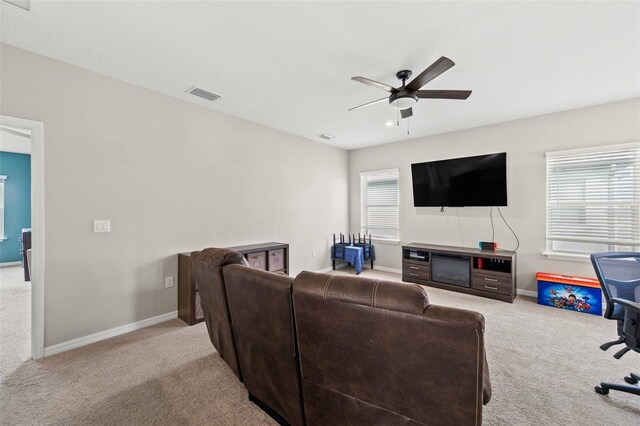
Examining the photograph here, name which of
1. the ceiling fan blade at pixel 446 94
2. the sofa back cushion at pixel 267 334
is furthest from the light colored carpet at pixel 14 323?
the ceiling fan blade at pixel 446 94

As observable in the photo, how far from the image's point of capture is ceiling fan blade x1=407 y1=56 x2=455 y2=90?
2.08 m

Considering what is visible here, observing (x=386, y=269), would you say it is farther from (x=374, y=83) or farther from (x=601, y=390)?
(x=374, y=83)

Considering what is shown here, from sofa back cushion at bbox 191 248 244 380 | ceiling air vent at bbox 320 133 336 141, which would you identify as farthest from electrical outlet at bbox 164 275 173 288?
ceiling air vent at bbox 320 133 336 141

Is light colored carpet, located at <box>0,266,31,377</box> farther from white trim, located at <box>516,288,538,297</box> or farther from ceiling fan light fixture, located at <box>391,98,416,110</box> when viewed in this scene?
white trim, located at <box>516,288,538,297</box>

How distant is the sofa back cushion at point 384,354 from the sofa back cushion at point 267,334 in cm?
Answer: 9

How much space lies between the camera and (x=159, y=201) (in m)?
3.20

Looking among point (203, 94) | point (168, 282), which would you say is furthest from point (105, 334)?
point (203, 94)

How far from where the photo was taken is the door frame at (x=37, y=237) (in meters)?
2.39

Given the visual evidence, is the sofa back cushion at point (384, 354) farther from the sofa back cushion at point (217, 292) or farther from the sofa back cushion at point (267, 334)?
the sofa back cushion at point (217, 292)

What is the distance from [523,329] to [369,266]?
318 centimetres

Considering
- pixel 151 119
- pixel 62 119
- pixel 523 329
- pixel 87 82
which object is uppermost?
pixel 87 82

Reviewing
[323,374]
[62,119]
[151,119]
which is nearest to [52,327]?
[62,119]

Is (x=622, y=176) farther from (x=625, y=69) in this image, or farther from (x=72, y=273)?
(x=72, y=273)

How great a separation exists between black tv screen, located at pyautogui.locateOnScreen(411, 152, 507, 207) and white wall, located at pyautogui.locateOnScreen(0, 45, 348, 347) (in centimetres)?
289
